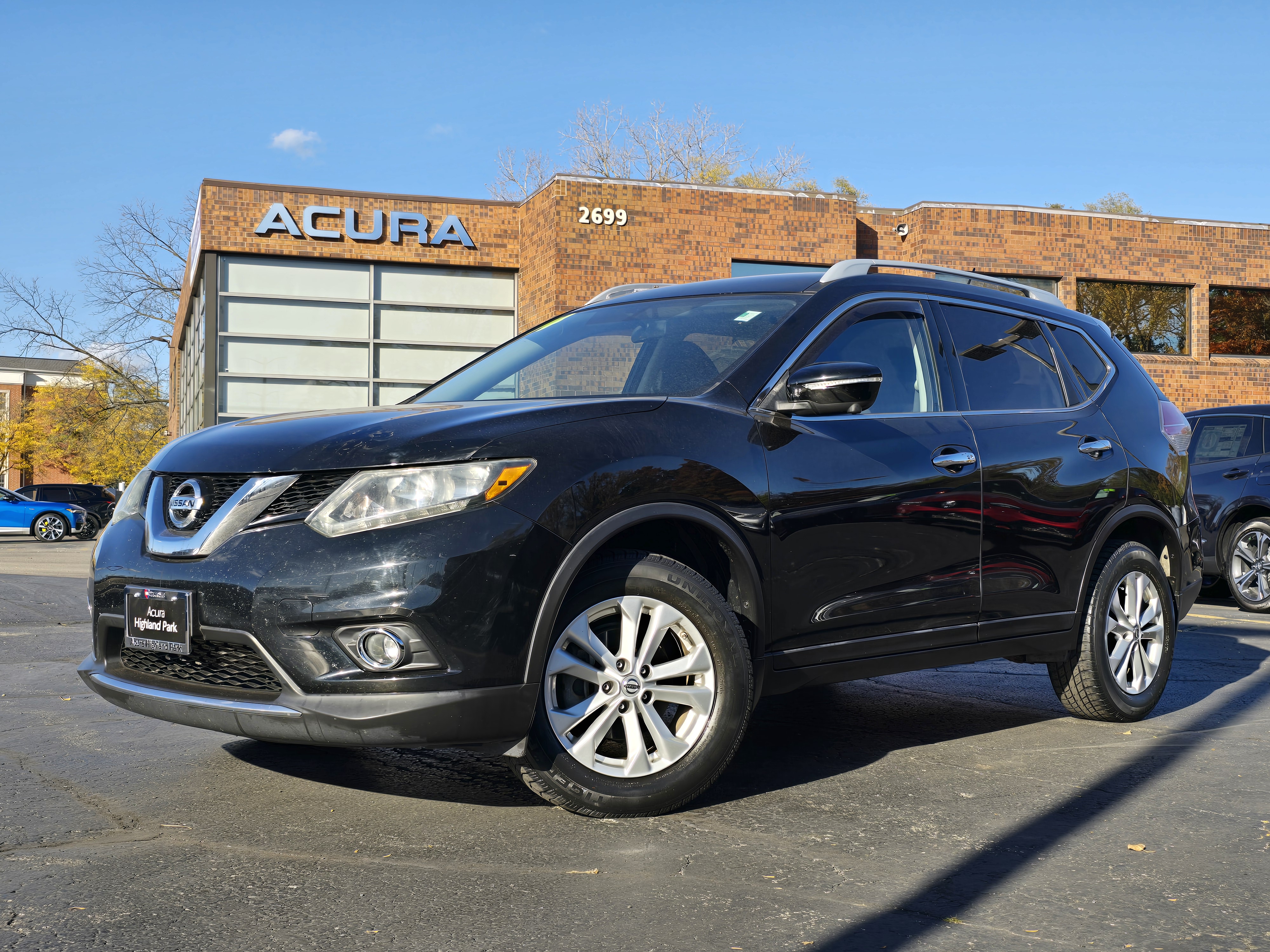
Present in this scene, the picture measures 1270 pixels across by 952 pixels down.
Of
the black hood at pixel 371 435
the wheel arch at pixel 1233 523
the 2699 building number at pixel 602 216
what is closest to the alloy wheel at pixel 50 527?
the 2699 building number at pixel 602 216

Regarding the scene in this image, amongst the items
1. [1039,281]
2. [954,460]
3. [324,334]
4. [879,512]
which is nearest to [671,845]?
[879,512]

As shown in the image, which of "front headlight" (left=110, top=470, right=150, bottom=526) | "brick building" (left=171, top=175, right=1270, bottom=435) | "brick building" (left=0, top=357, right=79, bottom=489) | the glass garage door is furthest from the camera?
"brick building" (left=0, top=357, right=79, bottom=489)

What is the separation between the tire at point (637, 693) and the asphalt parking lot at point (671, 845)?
0.47ft

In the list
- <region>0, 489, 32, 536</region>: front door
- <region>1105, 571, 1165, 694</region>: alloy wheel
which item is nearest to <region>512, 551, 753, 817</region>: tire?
<region>1105, 571, 1165, 694</region>: alloy wheel

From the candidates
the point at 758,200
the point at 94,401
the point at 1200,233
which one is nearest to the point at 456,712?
the point at 758,200

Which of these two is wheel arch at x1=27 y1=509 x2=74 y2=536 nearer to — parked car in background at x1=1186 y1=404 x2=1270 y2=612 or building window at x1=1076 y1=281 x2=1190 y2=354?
building window at x1=1076 y1=281 x2=1190 y2=354

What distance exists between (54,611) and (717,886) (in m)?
8.52

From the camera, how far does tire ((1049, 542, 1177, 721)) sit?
5.42 m

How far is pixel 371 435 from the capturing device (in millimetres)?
3568

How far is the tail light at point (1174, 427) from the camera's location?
600 centimetres

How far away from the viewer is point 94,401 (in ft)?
163

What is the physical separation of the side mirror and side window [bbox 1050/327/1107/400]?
74.1 inches

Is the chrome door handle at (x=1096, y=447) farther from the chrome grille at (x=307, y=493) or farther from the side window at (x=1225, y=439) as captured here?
the side window at (x=1225, y=439)

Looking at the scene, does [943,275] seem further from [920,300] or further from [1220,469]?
[1220,469]
